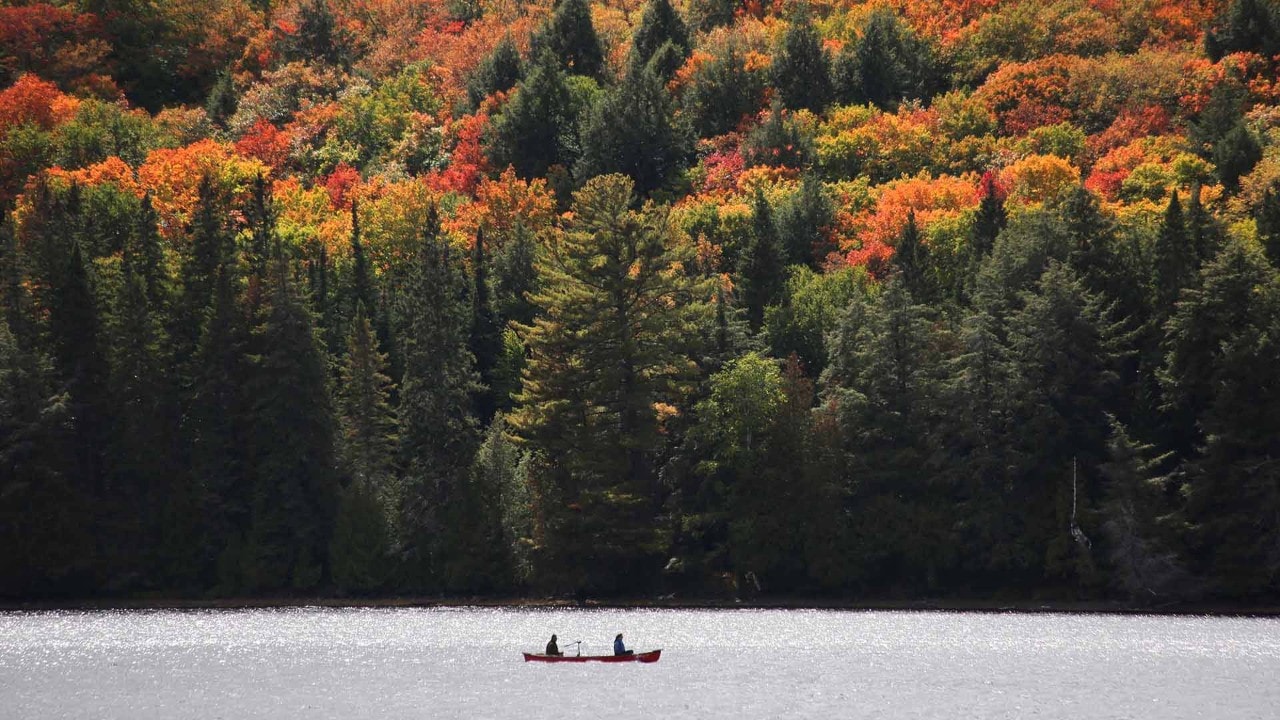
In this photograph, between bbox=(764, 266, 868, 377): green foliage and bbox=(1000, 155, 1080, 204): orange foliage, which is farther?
bbox=(1000, 155, 1080, 204): orange foliage

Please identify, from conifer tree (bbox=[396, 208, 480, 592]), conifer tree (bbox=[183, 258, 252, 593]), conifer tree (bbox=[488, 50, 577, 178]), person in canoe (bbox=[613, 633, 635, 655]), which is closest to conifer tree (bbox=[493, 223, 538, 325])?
conifer tree (bbox=[396, 208, 480, 592])

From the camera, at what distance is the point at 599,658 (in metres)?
60.0

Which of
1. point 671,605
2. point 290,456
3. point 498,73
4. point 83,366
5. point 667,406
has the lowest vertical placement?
point 671,605

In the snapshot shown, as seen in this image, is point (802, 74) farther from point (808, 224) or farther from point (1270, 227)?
point (1270, 227)

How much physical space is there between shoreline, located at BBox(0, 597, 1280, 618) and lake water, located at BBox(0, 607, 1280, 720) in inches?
107

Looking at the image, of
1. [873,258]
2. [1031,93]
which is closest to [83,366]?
[873,258]

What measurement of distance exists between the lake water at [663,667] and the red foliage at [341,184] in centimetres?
7147

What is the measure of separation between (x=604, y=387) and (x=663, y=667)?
2795cm

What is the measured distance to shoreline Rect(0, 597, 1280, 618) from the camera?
74.6 m

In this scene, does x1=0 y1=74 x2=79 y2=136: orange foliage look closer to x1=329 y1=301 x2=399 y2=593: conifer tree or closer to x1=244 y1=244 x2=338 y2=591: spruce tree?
x1=329 y1=301 x2=399 y2=593: conifer tree

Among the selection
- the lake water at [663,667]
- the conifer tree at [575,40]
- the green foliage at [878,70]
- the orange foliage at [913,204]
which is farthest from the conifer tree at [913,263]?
the conifer tree at [575,40]

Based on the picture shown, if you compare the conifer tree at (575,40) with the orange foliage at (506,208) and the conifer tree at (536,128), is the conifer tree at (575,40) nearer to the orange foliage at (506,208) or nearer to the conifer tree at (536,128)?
the conifer tree at (536,128)

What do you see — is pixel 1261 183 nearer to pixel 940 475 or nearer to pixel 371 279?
pixel 940 475

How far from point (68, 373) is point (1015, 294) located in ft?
174
